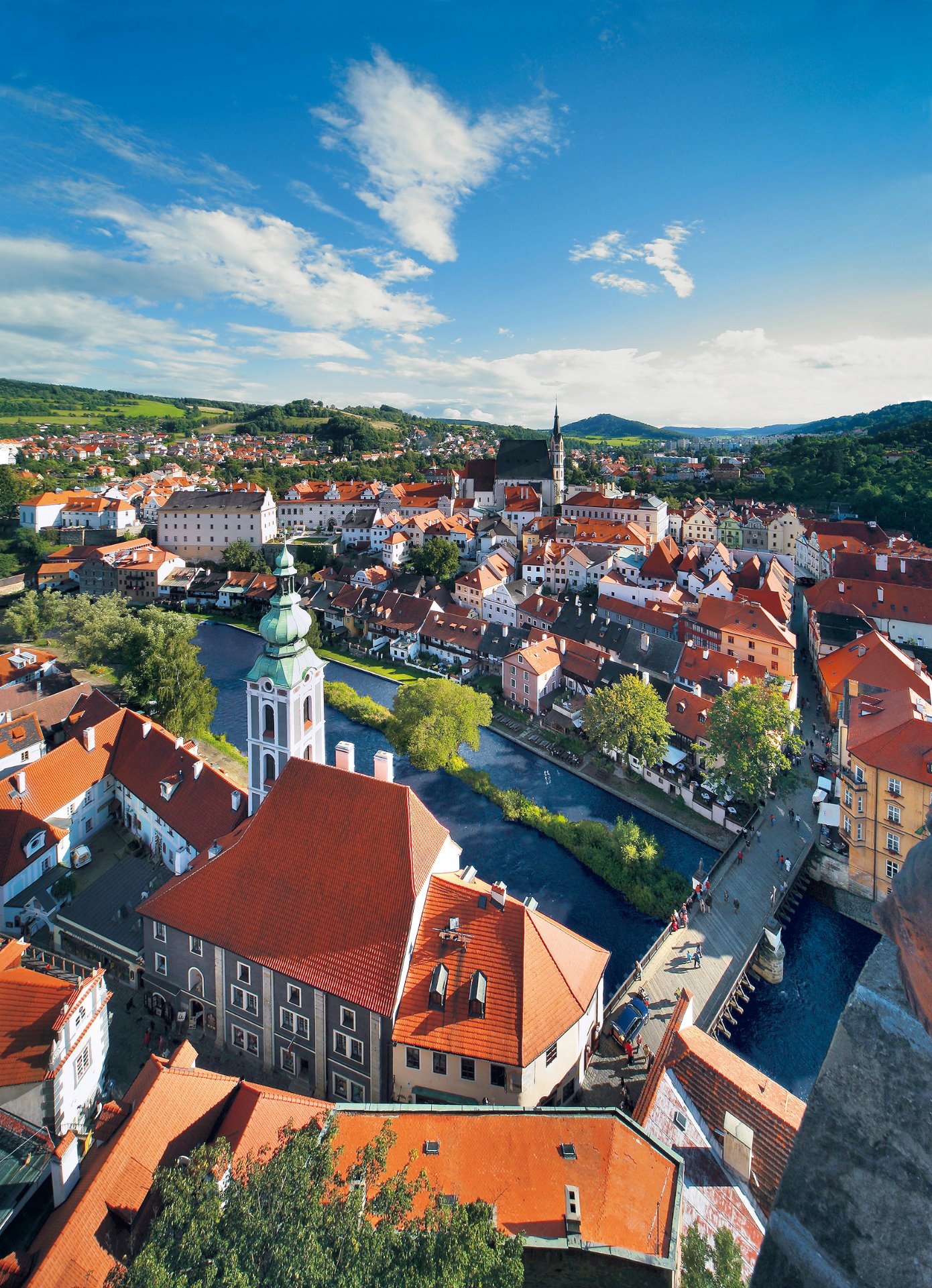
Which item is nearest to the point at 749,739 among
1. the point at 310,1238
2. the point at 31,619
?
the point at 310,1238

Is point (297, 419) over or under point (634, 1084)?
over

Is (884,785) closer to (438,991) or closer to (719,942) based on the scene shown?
(719,942)

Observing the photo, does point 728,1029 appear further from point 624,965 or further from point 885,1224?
point 885,1224

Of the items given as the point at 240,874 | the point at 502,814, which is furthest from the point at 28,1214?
the point at 502,814

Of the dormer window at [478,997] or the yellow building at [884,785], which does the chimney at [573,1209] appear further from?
the yellow building at [884,785]

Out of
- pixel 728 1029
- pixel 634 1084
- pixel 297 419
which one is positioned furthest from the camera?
pixel 297 419

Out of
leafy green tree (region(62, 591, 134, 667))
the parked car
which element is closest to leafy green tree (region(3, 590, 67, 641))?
leafy green tree (region(62, 591, 134, 667))

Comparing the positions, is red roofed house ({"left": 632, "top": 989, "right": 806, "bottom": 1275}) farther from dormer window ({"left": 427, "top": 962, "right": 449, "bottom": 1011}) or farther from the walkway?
dormer window ({"left": 427, "top": 962, "right": 449, "bottom": 1011})
